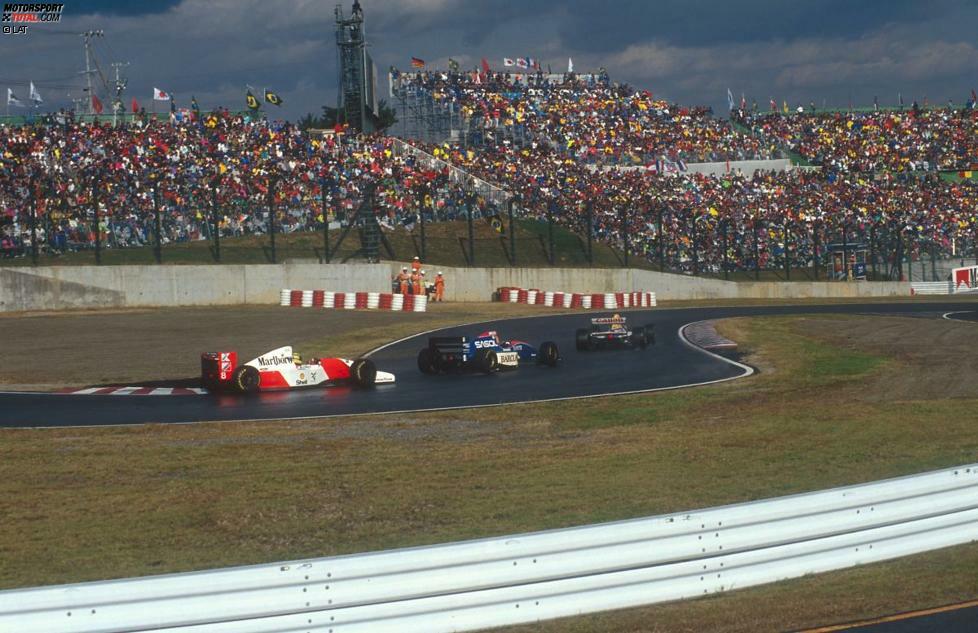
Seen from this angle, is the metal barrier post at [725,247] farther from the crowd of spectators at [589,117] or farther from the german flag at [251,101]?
the german flag at [251,101]

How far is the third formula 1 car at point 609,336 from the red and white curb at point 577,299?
663 inches

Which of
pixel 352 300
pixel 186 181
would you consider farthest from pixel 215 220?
pixel 352 300

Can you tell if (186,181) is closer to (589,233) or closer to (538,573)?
(589,233)

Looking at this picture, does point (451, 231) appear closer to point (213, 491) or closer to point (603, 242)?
point (603, 242)

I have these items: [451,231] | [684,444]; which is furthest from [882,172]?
A: [684,444]

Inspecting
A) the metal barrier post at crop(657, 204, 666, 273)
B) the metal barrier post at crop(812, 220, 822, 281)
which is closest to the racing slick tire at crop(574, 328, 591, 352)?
the metal barrier post at crop(657, 204, 666, 273)

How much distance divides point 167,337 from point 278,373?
1083cm

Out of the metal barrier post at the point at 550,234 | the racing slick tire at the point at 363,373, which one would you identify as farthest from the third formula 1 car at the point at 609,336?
the metal barrier post at the point at 550,234

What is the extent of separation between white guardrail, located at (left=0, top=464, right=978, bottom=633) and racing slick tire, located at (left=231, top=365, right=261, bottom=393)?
14403mm

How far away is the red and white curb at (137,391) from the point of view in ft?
70.2

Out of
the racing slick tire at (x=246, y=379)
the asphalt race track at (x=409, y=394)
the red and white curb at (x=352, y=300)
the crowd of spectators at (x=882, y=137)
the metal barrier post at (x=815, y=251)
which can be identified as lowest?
the asphalt race track at (x=409, y=394)

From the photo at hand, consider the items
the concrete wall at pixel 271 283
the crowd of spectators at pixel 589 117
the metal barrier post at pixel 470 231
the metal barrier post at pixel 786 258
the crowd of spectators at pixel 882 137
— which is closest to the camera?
the concrete wall at pixel 271 283

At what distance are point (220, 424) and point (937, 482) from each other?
11.3 metres

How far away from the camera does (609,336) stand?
29.1 m
